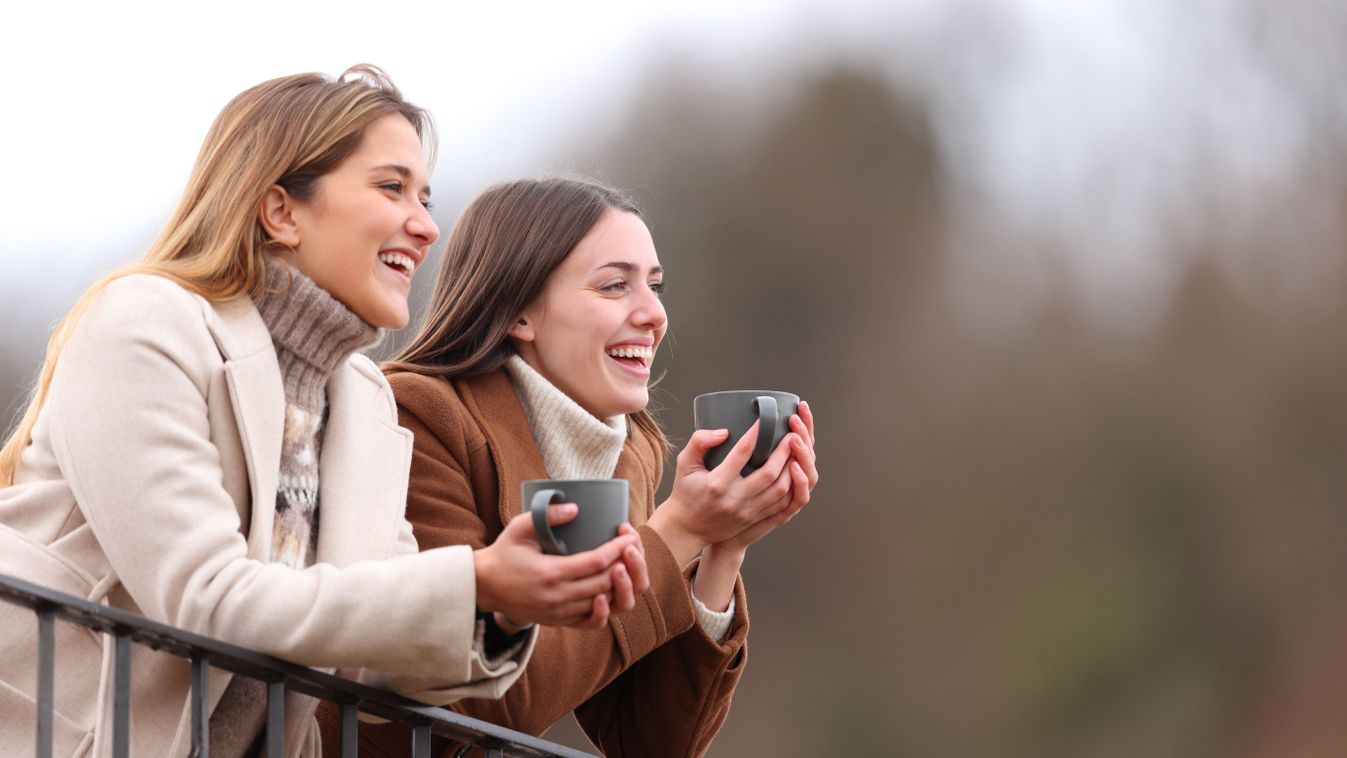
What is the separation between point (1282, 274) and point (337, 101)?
38.5 feet

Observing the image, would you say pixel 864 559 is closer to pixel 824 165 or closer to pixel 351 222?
pixel 824 165

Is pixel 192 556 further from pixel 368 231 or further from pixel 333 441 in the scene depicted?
pixel 368 231

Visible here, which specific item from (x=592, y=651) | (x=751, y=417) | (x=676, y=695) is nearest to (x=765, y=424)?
(x=751, y=417)

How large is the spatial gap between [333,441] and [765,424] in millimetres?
606

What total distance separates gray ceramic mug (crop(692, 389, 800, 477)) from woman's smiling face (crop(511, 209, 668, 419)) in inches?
12.6

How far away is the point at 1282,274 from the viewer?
1309cm

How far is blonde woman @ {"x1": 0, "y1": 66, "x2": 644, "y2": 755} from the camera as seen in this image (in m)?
1.95

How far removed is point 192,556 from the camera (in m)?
1.94

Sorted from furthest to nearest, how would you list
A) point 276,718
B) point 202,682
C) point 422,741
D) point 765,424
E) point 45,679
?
point 765,424, point 422,741, point 276,718, point 202,682, point 45,679

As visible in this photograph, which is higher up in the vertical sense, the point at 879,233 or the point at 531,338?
the point at 531,338

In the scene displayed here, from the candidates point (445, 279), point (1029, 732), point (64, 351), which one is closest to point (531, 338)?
point (445, 279)

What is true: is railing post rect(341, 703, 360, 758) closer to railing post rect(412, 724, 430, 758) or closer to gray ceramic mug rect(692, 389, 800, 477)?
railing post rect(412, 724, 430, 758)

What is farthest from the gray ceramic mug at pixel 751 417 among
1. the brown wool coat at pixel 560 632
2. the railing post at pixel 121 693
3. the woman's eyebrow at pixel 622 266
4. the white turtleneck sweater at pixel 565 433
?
the railing post at pixel 121 693

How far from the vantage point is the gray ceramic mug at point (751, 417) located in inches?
101
